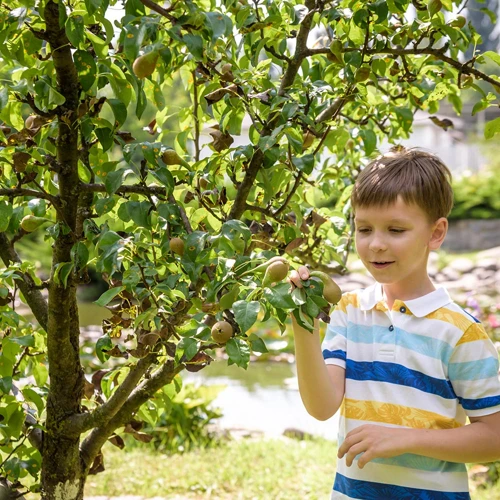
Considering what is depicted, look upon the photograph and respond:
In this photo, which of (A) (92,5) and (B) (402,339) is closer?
(A) (92,5)

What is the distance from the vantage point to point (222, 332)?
1.17m

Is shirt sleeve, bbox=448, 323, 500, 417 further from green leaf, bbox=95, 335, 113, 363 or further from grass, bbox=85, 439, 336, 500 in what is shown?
grass, bbox=85, 439, 336, 500

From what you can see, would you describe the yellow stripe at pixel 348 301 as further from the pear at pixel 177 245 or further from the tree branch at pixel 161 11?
the tree branch at pixel 161 11

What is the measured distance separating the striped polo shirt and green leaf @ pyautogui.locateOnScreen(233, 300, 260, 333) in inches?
23.0

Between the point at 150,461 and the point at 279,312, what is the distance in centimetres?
302

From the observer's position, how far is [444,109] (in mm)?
24531

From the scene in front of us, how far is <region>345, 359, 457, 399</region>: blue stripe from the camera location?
61.1 inches

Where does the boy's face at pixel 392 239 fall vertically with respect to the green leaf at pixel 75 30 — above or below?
below

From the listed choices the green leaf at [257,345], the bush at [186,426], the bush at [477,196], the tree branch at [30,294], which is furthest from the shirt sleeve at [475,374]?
the bush at [477,196]

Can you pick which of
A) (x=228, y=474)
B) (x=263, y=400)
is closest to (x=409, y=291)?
(x=228, y=474)

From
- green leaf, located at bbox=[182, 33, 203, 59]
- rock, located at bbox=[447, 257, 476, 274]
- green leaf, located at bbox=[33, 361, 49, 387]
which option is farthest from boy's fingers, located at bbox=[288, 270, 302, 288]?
rock, located at bbox=[447, 257, 476, 274]

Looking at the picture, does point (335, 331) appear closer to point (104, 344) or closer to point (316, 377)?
point (316, 377)

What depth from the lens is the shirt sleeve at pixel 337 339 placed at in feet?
5.41

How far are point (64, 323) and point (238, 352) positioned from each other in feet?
2.26
